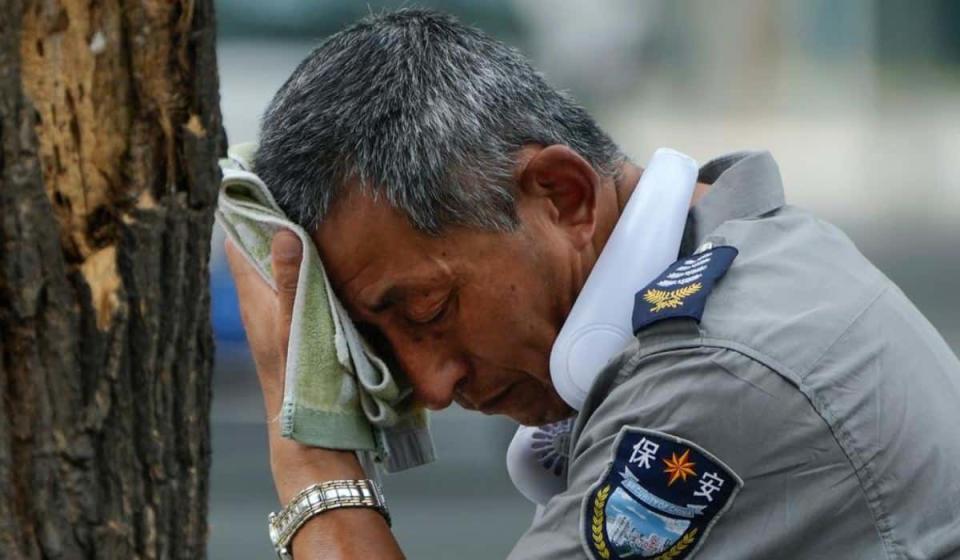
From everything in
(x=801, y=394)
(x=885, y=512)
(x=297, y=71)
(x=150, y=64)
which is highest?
(x=150, y=64)

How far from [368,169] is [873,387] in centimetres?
74

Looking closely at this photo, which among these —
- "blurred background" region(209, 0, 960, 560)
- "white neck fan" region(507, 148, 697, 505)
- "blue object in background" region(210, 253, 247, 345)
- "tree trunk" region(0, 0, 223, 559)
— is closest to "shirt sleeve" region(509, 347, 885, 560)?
"white neck fan" region(507, 148, 697, 505)

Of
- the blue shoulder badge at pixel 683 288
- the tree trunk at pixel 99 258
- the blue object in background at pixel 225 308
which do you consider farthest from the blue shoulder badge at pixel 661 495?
the blue object in background at pixel 225 308

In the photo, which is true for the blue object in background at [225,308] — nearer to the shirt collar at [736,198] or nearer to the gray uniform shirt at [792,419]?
the shirt collar at [736,198]

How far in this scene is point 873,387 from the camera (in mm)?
2059

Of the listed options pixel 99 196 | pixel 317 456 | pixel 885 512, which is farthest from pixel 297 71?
pixel 885 512

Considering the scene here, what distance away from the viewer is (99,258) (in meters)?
1.67

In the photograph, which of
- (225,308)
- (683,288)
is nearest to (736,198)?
(683,288)

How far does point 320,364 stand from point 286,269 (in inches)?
5.7

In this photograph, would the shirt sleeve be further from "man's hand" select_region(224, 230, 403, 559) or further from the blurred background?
the blurred background

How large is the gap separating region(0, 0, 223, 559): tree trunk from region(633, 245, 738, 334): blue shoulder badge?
596 millimetres

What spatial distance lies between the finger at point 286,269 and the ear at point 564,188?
35cm

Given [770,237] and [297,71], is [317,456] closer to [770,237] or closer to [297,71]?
[297,71]

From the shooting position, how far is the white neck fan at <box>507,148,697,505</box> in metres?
2.28
